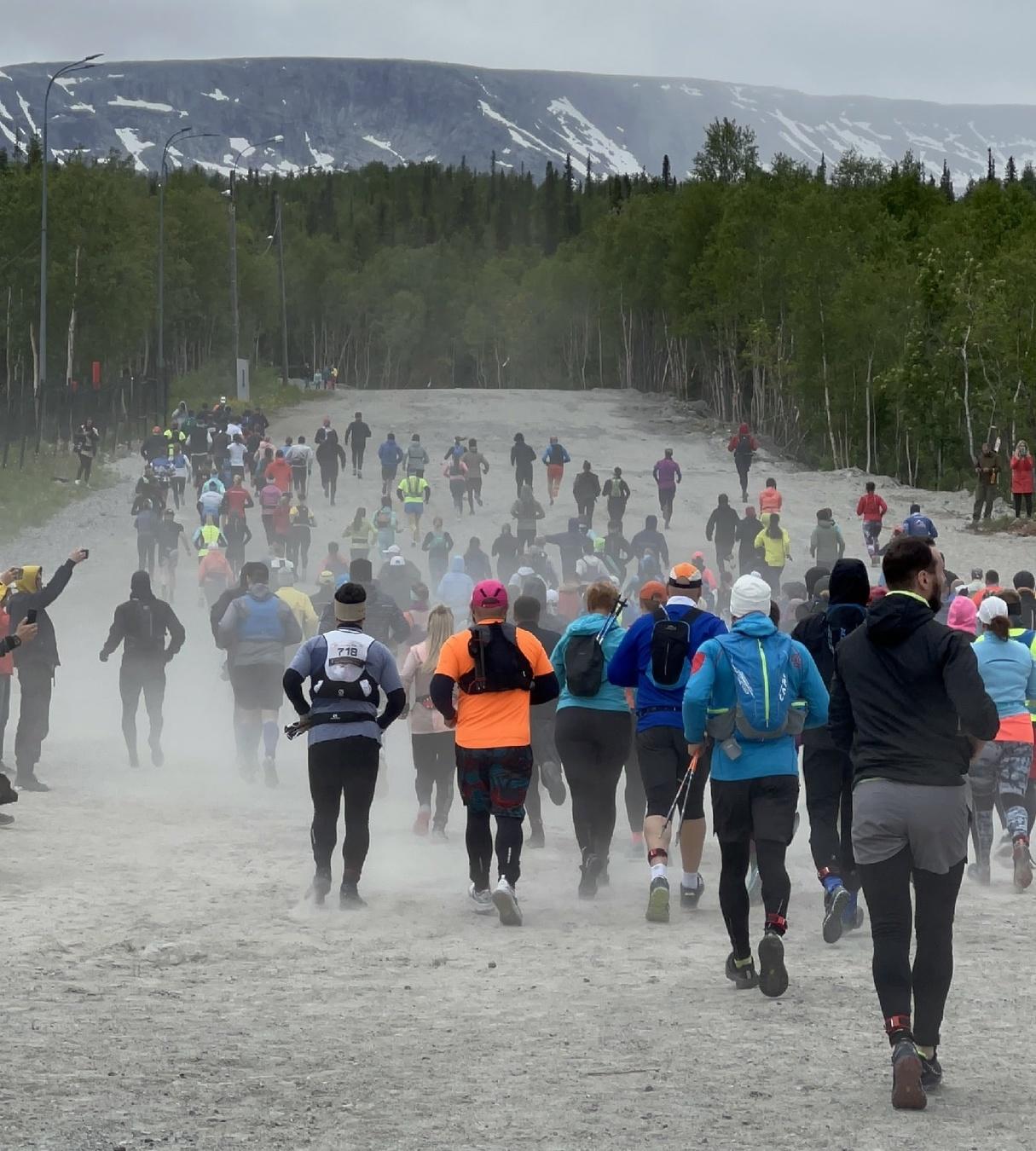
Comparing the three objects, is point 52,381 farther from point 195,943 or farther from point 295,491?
point 195,943

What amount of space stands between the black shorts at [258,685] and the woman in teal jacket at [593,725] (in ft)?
16.9

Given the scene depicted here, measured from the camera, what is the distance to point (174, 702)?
2178cm

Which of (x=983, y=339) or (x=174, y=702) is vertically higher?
(x=983, y=339)

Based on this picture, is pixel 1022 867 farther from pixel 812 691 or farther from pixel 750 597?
pixel 750 597

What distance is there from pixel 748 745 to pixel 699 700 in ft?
0.88

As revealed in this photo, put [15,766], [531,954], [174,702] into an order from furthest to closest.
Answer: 1. [174,702]
2. [15,766]
3. [531,954]

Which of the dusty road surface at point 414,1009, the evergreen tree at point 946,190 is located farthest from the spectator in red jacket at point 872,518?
the evergreen tree at point 946,190

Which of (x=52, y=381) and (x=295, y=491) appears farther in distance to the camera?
(x=52, y=381)

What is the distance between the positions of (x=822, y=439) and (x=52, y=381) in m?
29.6

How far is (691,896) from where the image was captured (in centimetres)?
1010

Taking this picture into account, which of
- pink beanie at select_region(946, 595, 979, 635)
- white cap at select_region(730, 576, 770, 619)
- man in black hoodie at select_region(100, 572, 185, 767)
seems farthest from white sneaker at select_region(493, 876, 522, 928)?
man in black hoodie at select_region(100, 572, 185, 767)

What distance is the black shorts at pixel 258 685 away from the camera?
15.4 metres

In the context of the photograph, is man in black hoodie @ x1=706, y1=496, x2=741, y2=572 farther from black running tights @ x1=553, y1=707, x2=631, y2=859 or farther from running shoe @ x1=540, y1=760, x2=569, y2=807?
black running tights @ x1=553, y1=707, x2=631, y2=859

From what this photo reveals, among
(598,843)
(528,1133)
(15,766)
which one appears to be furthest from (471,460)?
(528,1133)
